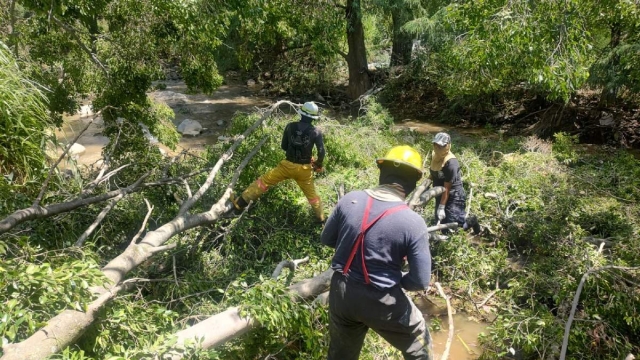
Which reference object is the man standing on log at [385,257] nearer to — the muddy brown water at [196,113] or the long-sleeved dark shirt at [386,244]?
the long-sleeved dark shirt at [386,244]

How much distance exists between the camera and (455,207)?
189 inches

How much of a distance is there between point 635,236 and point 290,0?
6675 millimetres

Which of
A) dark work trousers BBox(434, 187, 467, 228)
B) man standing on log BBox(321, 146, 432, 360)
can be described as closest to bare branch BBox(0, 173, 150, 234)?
man standing on log BBox(321, 146, 432, 360)

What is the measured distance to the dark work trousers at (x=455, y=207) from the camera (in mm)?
4742

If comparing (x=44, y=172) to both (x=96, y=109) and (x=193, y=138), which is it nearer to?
(x=96, y=109)

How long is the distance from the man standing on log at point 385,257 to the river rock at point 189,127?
34.4ft

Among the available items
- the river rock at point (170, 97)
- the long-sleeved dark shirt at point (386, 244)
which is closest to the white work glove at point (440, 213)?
the long-sleeved dark shirt at point (386, 244)

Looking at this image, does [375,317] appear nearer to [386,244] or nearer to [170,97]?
[386,244]

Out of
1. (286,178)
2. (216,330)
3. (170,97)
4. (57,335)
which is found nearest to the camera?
(57,335)

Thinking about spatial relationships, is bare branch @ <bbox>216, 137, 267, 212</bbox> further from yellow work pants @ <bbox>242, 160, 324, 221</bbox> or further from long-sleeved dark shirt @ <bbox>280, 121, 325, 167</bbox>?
long-sleeved dark shirt @ <bbox>280, 121, 325, 167</bbox>

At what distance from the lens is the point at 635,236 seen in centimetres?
451

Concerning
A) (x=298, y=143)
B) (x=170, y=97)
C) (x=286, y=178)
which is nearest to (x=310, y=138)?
(x=298, y=143)


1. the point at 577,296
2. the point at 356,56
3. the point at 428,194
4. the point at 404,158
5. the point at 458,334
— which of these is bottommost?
the point at 458,334

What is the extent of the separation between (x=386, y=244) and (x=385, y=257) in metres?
0.08
